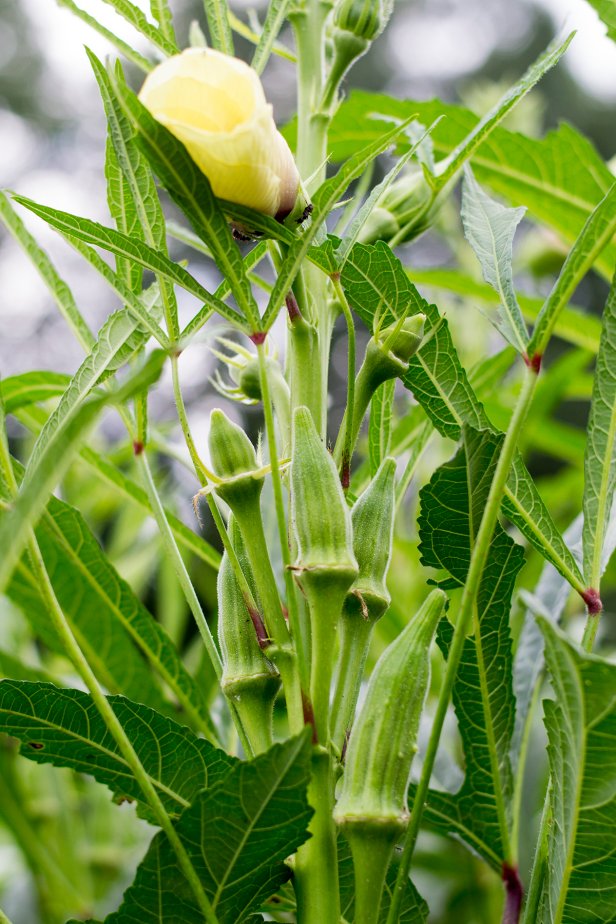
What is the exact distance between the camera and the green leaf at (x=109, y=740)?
460 mm

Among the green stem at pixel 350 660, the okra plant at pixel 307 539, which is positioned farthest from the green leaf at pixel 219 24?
the green stem at pixel 350 660

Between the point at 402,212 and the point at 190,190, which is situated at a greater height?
the point at 402,212

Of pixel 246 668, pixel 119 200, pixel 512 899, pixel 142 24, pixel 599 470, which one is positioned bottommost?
pixel 512 899

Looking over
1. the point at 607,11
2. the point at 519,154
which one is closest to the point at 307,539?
the point at 607,11

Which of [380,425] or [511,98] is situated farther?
[380,425]

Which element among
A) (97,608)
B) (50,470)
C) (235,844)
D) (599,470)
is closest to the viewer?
(50,470)

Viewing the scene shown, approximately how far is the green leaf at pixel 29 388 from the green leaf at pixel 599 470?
0.36m

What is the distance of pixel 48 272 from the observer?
59 cm

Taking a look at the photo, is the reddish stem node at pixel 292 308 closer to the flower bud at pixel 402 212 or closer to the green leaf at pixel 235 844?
the flower bud at pixel 402 212

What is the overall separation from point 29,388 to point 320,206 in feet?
1.02

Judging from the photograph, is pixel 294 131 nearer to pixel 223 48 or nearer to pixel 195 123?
pixel 223 48

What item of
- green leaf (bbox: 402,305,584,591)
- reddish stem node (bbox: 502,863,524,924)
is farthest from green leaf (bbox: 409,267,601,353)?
reddish stem node (bbox: 502,863,524,924)

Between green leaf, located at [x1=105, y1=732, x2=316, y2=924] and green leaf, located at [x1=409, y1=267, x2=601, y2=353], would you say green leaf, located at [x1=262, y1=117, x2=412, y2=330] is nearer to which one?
green leaf, located at [x1=105, y1=732, x2=316, y2=924]

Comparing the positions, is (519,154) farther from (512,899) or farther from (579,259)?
(512,899)
